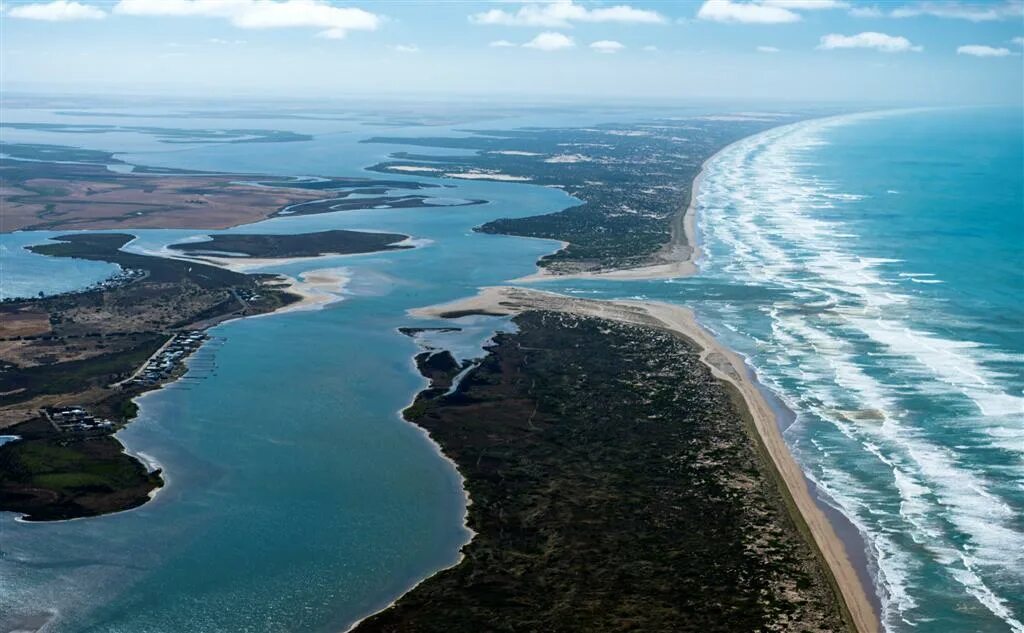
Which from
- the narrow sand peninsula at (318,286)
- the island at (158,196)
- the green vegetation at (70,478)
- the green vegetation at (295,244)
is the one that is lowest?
the green vegetation at (70,478)

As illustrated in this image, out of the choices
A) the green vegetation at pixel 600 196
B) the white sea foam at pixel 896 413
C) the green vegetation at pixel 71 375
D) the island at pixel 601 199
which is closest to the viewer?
the white sea foam at pixel 896 413

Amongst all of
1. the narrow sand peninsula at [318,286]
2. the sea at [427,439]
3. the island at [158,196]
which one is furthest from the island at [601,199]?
the island at [158,196]

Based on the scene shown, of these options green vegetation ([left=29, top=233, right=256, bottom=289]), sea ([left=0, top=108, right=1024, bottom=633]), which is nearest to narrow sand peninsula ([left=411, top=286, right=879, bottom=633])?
sea ([left=0, top=108, right=1024, bottom=633])

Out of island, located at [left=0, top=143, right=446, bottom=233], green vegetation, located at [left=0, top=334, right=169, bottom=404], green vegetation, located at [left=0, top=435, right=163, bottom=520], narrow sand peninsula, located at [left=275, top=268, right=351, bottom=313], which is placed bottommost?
green vegetation, located at [left=0, top=435, right=163, bottom=520]

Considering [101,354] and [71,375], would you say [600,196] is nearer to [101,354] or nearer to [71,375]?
[101,354]

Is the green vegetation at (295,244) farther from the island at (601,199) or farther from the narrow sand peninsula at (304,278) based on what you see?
the island at (601,199)

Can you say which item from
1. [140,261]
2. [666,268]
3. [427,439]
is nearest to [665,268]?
[666,268]

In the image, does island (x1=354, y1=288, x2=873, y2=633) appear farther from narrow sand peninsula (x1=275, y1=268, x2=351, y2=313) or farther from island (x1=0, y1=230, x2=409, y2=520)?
narrow sand peninsula (x1=275, y1=268, x2=351, y2=313)
